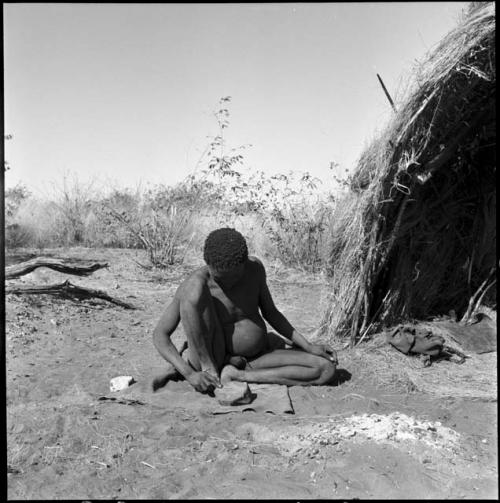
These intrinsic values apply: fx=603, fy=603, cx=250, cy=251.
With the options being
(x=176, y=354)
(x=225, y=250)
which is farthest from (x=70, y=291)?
(x=225, y=250)

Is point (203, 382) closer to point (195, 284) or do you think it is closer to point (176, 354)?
point (176, 354)

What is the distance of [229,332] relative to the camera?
14.5 ft

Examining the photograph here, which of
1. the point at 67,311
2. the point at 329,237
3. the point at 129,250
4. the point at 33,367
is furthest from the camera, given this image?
the point at 129,250

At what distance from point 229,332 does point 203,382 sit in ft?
1.57

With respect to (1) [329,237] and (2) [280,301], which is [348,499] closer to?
(1) [329,237]

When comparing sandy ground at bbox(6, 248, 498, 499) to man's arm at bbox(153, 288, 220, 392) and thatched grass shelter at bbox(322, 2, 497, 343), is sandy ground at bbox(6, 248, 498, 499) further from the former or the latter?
thatched grass shelter at bbox(322, 2, 497, 343)

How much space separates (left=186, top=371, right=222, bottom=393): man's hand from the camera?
160 inches

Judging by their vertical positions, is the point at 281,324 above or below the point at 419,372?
above

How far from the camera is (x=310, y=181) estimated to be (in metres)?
9.59

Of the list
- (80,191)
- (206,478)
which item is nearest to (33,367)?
(206,478)

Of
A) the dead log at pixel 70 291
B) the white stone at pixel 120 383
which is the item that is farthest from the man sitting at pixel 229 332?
the dead log at pixel 70 291

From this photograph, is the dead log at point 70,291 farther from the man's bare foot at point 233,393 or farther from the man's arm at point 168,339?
the man's bare foot at point 233,393

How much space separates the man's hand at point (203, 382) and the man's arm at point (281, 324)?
73cm

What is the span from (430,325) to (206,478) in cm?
344
